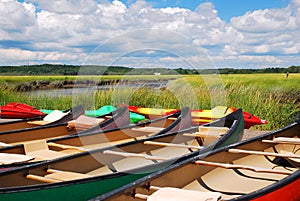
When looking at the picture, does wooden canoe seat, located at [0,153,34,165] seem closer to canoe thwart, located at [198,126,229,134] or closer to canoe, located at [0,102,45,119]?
canoe thwart, located at [198,126,229,134]

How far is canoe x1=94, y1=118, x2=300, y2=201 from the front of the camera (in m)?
3.28

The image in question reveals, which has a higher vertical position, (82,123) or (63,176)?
(82,123)

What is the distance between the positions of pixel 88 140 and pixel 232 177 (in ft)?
7.85

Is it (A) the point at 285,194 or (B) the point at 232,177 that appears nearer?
(A) the point at 285,194

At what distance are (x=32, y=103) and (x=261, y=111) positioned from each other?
8.05 m

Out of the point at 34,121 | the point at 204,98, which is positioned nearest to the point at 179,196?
the point at 34,121

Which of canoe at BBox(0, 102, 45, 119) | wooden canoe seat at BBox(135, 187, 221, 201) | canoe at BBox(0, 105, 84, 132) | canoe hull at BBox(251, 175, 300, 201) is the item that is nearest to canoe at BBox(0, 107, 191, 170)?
canoe at BBox(0, 105, 84, 132)

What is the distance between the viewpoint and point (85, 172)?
493 cm

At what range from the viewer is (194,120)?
934cm

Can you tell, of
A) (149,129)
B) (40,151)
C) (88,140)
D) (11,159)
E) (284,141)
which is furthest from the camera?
(149,129)

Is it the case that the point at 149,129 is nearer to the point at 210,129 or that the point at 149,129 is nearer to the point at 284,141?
the point at 210,129

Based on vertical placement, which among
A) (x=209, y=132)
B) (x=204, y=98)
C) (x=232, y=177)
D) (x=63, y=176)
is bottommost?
(x=232, y=177)

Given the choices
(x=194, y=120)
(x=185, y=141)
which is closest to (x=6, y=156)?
(x=185, y=141)

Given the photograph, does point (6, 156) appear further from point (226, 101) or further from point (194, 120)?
point (226, 101)
